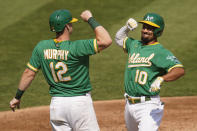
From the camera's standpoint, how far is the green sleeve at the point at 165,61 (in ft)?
17.9

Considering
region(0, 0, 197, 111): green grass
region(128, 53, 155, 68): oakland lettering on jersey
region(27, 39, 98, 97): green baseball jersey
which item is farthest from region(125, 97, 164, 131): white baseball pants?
region(0, 0, 197, 111): green grass

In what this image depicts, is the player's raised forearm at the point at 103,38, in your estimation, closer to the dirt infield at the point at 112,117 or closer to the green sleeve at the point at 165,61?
the green sleeve at the point at 165,61

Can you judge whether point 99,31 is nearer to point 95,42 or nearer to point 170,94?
point 95,42

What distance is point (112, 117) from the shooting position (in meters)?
8.31

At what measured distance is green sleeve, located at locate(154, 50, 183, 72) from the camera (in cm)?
547

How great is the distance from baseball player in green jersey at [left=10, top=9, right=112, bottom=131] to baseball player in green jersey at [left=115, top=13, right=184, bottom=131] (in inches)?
28.1

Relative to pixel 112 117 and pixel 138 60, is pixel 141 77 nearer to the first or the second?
pixel 138 60

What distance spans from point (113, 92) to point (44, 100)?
5.48 ft

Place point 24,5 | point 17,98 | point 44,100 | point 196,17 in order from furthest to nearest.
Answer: point 24,5 < point 196,17 < point 44,100 < point 17,98

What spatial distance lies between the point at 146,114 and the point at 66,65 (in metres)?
1.29

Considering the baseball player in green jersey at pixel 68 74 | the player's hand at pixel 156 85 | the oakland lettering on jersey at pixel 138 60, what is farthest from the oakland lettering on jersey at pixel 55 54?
the player's hand at pixel 156 85

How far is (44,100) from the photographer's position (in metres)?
9.41

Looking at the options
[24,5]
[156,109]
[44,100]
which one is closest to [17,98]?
[156,109]

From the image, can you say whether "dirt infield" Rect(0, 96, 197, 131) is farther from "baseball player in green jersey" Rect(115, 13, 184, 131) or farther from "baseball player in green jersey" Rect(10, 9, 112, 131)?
"baseball player in green jersey" Rect(10, 9, 112, 131)
